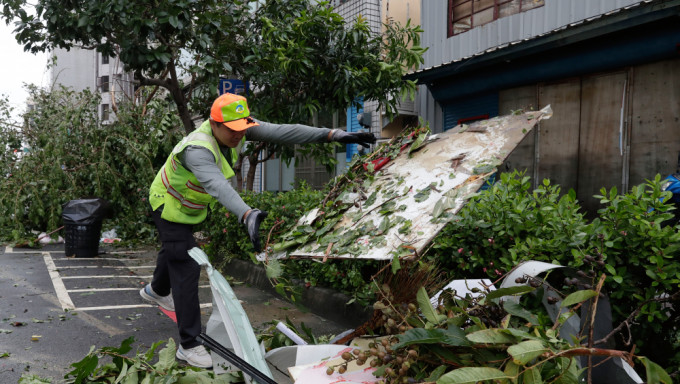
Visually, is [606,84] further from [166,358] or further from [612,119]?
[166,358]

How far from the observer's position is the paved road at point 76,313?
4039mm

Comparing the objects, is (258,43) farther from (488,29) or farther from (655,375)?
(655,375)

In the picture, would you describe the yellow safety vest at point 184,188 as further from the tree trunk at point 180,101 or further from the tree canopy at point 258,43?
the tree trunk at point 180,101

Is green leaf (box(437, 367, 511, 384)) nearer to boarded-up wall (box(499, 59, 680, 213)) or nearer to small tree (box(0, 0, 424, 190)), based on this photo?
small tree (box(0, 0, 424, 190))

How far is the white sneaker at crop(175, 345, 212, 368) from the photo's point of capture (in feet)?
11.6

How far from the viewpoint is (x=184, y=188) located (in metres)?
3.63

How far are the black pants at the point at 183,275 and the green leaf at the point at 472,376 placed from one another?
2.43m

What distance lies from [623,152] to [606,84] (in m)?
1.06

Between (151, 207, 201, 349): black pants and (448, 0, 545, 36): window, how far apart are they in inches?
281

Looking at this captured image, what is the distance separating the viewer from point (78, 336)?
4.56m

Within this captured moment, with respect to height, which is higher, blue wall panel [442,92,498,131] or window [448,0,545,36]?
window [448,0,545,36]

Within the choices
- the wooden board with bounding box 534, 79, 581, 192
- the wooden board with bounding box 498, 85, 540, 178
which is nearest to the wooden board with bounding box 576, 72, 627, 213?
the wooden board with bounding box 534, 79, 581, 192

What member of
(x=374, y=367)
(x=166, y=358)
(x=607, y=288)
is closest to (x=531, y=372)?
(x=374, y=367)

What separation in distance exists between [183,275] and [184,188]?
656 millimetres
